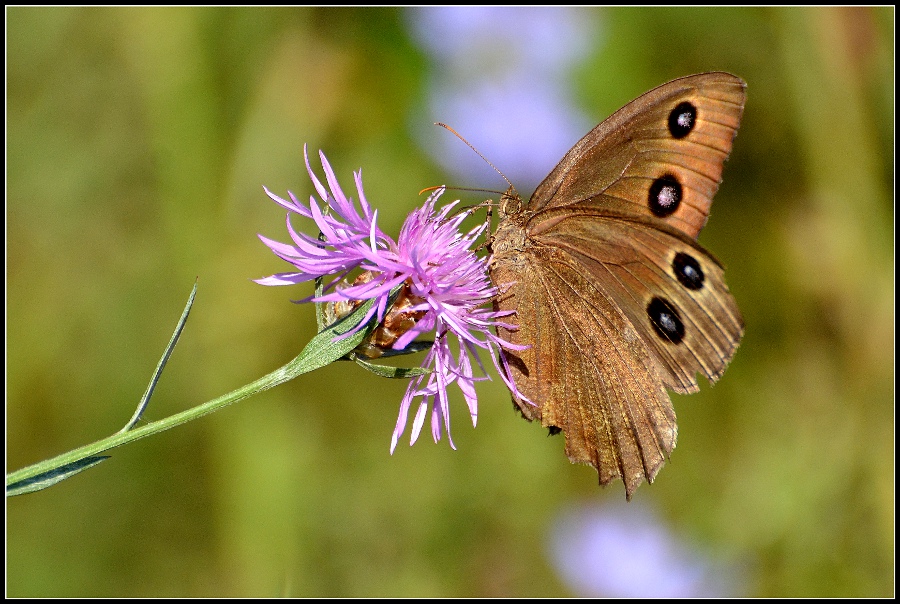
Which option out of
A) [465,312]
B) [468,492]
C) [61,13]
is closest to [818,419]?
[468,492]

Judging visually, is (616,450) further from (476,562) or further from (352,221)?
(476,562)

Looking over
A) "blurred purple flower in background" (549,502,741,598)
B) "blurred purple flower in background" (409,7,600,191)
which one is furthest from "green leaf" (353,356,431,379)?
"blurred purple flower in background" (409,7,600,191)

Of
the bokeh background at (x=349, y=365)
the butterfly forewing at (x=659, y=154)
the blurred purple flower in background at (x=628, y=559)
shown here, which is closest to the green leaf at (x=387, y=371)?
the butterfly forewing at (x=659, y=154)

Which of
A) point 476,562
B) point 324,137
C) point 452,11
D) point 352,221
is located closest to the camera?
point 352,221

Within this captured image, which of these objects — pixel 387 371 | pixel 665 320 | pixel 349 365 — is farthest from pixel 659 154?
pixel 349 365

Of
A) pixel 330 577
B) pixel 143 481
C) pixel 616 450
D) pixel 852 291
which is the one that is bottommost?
pixel 330 577

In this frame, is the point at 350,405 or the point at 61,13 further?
the point at 350,405
